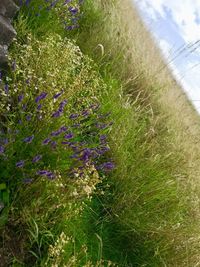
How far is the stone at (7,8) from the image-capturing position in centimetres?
337

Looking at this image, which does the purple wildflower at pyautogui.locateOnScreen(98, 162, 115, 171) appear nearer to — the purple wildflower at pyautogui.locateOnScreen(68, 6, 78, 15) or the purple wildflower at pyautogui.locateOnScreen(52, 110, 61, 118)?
the purple wildflower at pyautogui.locateOnScreen(52, 110, 61, 118)

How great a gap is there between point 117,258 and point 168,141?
1738 mm

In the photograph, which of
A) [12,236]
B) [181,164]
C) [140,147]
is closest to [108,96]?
[140,147]

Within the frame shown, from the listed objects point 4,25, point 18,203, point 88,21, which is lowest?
point 18,203

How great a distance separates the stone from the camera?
3369 mm

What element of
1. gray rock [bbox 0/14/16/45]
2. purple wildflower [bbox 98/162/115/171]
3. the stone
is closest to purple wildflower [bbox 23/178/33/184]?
purple wildflower [bbox 98/162/115/171]

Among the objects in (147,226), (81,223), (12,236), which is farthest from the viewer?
(147,226)

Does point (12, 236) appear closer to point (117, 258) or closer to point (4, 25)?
point (117, 258)

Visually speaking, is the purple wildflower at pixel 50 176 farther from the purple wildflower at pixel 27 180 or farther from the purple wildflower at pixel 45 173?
the purple wildflower at pixel 27 180

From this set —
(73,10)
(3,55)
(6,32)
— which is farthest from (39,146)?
(73,10)

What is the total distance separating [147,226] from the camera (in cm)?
331

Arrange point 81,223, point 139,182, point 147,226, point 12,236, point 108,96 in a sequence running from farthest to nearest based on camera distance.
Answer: point 108,96 → point 139,182 → point 147,226 → point 81,223 → point 12,236

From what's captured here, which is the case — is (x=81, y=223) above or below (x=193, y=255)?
above

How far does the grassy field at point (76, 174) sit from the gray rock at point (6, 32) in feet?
0.44
